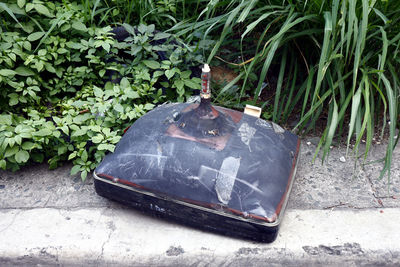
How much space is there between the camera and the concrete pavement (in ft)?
5.94

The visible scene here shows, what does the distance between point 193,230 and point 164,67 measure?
1.00m

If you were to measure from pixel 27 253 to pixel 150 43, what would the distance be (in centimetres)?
149

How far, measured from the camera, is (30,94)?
2434 millimetres

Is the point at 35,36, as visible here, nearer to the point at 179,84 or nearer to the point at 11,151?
the point at 11,151

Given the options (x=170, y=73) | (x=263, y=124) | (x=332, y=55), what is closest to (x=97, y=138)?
(x=170, y=73)

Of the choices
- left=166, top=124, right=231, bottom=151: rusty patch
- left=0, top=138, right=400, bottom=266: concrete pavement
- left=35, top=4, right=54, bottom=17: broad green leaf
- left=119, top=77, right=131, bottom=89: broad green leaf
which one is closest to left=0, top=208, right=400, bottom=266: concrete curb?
left=0, top=138, right=400, bottom=266: concrete pavement

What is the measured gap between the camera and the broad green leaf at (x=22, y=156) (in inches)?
82.6

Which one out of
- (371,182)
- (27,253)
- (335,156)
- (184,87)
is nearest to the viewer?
(27,253)

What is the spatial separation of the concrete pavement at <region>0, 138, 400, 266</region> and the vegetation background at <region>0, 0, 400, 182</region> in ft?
0.56

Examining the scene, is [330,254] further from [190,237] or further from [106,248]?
[106,248]

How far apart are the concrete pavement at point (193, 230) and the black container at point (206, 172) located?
10 centimetres

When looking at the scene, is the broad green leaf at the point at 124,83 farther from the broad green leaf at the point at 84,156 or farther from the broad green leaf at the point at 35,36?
the broad green leaf at the point at 35,36

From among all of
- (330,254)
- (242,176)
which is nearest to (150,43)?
(242,176)

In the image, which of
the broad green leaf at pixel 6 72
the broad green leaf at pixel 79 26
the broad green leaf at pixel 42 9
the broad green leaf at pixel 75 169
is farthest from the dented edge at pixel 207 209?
the broad green leaf at pixel 42 9
